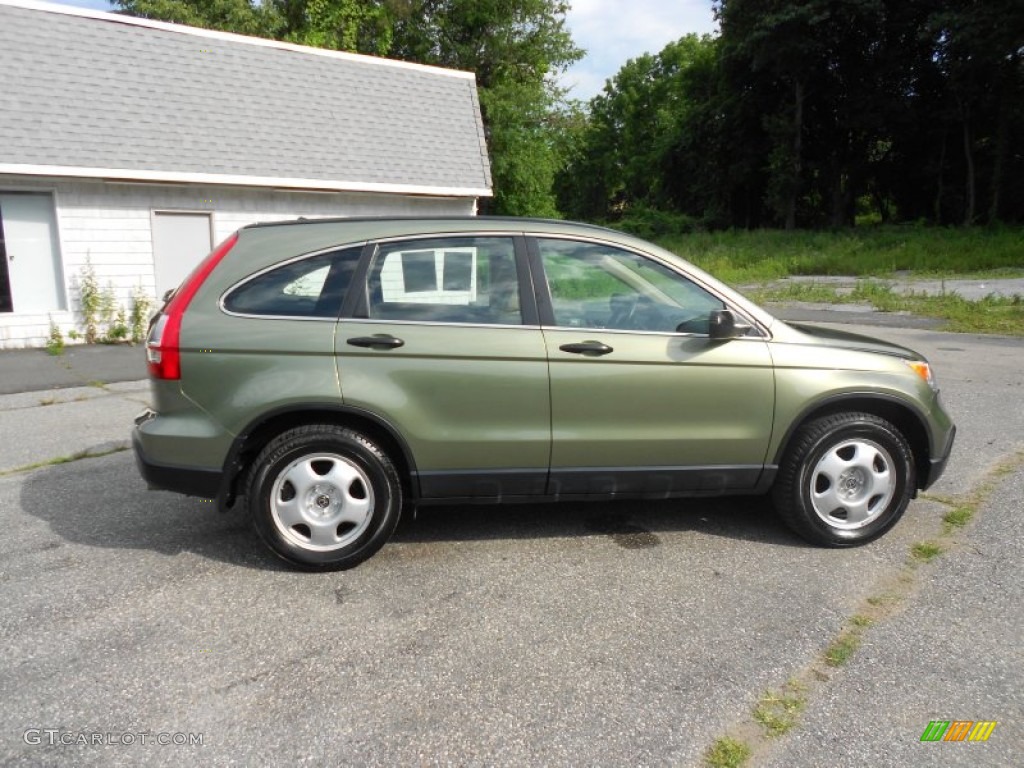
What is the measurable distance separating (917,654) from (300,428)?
114 inches

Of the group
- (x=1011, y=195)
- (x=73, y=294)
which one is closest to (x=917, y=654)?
(x=73, y=294)

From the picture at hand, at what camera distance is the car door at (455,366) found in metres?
3.55

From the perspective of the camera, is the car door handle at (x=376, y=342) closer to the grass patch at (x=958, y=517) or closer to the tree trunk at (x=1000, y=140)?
the grass patch at (x=958, y=517)

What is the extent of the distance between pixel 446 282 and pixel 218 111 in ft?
36.0

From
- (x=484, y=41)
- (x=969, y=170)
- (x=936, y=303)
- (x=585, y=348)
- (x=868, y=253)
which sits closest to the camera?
(x=585, y=348)

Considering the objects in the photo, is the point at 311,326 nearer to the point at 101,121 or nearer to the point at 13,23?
the point at 101,121

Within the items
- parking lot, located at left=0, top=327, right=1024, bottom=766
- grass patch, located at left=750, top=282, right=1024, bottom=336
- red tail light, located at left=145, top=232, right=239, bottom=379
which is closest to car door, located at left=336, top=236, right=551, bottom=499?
parking lot, located at left=0, top=327, right=1024, bottom=766

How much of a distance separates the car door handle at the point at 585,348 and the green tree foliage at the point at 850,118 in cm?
2716

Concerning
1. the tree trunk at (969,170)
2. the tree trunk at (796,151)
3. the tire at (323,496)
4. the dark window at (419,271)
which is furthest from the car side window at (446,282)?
the tree trunk at (796,151)

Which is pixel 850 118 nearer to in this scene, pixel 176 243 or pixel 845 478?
pixel 176 243

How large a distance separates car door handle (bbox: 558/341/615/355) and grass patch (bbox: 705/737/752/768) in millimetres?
1836

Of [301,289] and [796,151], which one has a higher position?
[796,151]

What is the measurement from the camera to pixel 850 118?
39.2 metres

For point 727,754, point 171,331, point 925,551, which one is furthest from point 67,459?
point 925,551
